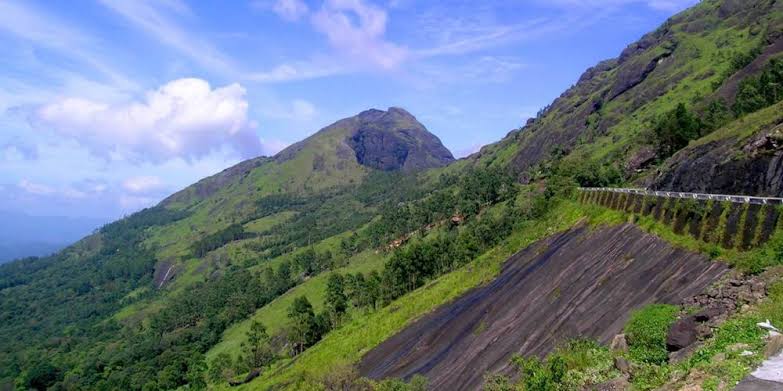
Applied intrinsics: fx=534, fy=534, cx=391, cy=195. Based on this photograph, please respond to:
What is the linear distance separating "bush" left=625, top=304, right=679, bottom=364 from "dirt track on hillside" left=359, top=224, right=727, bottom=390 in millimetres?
4358

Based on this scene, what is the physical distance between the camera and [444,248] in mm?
119812

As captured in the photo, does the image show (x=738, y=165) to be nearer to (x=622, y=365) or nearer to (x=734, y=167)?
(x=734, y=167)

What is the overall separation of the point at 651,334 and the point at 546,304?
21.3 m

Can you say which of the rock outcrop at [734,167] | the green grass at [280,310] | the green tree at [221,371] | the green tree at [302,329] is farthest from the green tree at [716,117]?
the green tree at [221,371]

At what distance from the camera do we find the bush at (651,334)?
→ 2284 cm

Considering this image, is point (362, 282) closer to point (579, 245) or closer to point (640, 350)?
point (579, 245)

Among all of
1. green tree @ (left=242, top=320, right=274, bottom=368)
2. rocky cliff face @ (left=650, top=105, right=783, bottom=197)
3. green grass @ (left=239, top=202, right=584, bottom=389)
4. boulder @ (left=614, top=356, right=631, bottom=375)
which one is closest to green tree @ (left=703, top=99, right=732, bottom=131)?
rocky cliff face @ (left=650, top=105, right=783, bottom=197)

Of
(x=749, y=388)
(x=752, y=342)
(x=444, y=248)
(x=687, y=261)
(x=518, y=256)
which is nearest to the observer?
(x=749, y=388)

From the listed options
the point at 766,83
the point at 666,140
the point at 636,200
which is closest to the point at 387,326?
the point at 636,200

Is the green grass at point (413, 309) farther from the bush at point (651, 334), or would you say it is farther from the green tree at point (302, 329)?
the bush at point (651, 334)

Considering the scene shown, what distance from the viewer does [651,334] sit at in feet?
81.0

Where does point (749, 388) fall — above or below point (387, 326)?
above

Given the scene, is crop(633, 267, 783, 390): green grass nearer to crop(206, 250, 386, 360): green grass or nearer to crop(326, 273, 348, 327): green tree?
crop(326, 273, 348, 327): green tree

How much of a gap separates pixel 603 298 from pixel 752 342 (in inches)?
868
